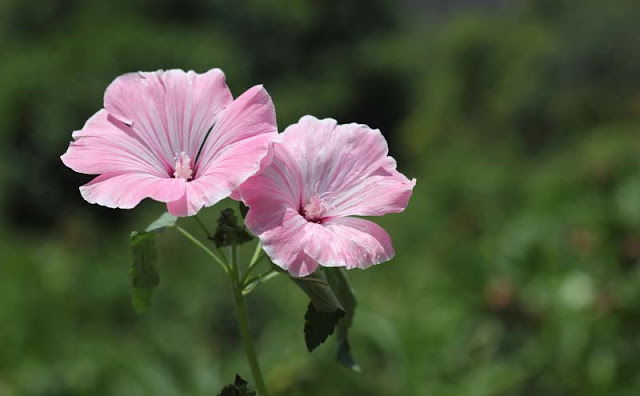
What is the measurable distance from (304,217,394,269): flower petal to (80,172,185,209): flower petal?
0.12 metres

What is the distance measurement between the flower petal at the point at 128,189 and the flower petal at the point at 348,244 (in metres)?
0.12

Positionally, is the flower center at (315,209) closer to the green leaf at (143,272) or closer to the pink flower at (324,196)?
the pink flower at (324,196)

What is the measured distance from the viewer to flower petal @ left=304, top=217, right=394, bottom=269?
0.70 m

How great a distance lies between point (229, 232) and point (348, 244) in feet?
0.36

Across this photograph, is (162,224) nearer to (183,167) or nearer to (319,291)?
(183,167)

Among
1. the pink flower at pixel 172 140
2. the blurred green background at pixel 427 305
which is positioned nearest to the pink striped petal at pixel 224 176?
the pink flower at pixel 172 140

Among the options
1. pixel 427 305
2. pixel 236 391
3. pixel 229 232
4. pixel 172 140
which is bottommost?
pixel 236 391

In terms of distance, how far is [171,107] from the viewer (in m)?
0.81

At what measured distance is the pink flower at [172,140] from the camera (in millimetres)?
712

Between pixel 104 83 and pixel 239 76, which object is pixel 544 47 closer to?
pixel 239 76

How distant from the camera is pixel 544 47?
26297 mm

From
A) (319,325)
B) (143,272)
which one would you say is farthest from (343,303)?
(143,272)

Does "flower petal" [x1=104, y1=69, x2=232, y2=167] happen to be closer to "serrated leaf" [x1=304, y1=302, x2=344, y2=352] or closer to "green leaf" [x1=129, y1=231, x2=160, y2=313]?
"green leaf" [x1=129, y1=231, x2=160, y2=313]

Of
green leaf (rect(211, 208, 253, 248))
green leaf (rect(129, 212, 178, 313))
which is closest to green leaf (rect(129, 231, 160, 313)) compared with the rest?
green leaf (rect(129, 212, 178, 313))
